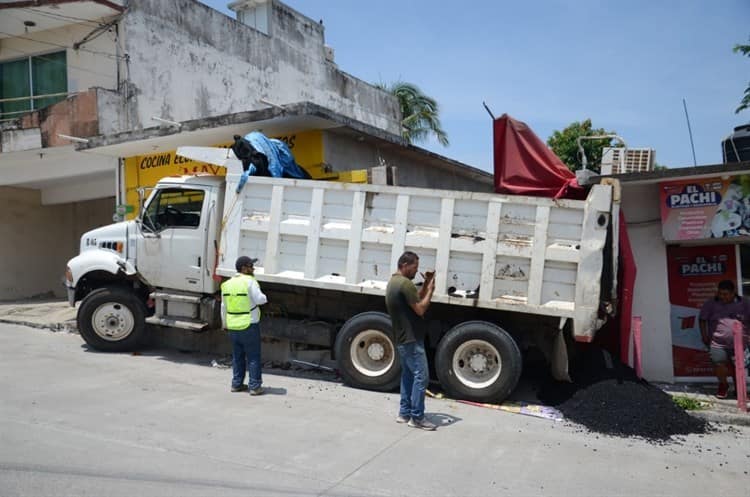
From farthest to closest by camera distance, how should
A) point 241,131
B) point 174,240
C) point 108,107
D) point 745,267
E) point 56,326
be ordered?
point 108,107, point 56,326, point 241,131, point 174,240, point 745,267

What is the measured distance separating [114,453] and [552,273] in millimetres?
4660

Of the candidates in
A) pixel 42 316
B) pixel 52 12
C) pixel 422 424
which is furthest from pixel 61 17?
pixel 422 424

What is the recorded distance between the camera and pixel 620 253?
301 inches

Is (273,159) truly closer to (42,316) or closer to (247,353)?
(247,353)

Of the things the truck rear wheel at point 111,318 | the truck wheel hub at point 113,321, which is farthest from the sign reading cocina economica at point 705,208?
the truck wheel hub at point 113,321

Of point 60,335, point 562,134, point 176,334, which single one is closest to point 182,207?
point 176,334

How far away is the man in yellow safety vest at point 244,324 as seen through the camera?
7075mm

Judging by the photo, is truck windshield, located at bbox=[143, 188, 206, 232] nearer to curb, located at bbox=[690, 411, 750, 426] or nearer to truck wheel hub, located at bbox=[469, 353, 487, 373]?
truck wheel hub, located at bbox=[469, 353, 487, 373]

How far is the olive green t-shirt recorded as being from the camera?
19.6 ft

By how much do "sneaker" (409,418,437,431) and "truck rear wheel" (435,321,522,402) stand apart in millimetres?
1142

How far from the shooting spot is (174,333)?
9.86 meters

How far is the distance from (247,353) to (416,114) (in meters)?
17.4

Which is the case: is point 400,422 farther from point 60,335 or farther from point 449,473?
point 60,335

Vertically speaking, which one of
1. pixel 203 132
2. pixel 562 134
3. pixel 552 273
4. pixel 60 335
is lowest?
pixel 60 335
